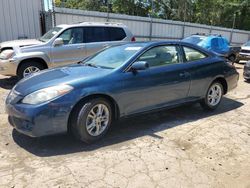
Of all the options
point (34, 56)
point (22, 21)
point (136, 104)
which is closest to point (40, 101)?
point (136, 104)

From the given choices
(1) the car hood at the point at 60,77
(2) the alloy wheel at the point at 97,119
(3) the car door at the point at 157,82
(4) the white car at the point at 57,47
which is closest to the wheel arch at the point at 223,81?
(3) the car door at the point at 157,82

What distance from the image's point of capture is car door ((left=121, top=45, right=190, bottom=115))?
479 cm

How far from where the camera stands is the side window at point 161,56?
16.9 ft

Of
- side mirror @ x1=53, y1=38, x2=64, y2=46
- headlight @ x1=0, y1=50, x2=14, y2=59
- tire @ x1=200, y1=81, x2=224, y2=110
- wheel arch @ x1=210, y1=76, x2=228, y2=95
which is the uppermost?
side mirror @ x1=53, y1=38, x2=64, y2=46

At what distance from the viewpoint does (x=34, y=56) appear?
801 cm

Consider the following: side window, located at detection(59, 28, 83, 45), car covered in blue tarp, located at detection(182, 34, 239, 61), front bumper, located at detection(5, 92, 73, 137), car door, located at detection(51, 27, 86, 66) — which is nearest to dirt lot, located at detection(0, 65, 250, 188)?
front bumper, located at detection(5, 92, 73, 137)

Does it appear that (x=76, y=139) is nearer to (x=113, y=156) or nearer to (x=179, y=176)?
(x=113, y=156)

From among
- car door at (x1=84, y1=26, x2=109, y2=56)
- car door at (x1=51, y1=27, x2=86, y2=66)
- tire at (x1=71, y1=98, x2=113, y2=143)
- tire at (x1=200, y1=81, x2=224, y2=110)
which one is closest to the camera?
tire at (x1=71, y1=98, x2=113, y2=143)

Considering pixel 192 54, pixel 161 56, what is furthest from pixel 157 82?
pixel 192 54

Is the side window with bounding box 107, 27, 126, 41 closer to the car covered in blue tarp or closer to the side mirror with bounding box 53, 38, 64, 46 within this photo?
the side mirror with bounding box 53, 38, 64, 46

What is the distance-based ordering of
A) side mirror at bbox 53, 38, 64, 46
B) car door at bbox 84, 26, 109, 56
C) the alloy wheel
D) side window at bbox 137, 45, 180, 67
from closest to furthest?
the alloy wheel → side window at bbox 137, 45, 180, 67 → side mirror at bbox 53, 38, 64, 46 → car door at bbox 84, 26, 109, 56

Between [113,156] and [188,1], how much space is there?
31.4 meters

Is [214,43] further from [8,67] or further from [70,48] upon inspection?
[8,67]

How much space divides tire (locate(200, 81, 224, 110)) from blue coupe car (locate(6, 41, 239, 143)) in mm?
21
